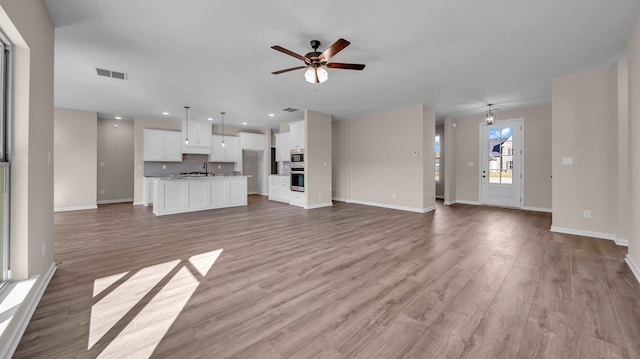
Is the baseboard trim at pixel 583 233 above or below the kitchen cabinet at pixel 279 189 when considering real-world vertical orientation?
below

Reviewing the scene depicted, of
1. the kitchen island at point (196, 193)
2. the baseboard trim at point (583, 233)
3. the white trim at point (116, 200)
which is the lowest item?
the baseboard trim at point (583, 233)

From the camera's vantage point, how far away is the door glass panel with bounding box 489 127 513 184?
21.8 ft

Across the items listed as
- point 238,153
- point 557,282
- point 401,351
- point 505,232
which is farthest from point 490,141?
point 238,153

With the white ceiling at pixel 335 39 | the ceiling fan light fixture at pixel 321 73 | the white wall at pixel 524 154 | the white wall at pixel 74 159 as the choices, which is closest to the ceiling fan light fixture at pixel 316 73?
the ceiling fan light fixture at pixel 321 73

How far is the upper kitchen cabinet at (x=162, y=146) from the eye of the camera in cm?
736

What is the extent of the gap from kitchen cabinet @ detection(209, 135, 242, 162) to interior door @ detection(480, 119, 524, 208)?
307 inches

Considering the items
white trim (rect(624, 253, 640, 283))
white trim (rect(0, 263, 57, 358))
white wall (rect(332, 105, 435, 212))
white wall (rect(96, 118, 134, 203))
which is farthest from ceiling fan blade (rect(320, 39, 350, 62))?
white wall (rect(96, 118, 134, 203))

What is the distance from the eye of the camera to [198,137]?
8008 mm

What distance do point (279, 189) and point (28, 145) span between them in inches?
243

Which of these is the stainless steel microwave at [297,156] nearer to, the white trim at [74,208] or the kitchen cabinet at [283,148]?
the kitchen cabinet at [283,148]

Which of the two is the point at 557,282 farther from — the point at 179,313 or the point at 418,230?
the point at 179,313

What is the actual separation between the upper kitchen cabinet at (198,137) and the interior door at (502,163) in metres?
8.31

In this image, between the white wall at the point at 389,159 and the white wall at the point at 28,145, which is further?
the white wall at the point at 389,159

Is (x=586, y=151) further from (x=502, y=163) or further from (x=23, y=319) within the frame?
(x=23, y=319)
